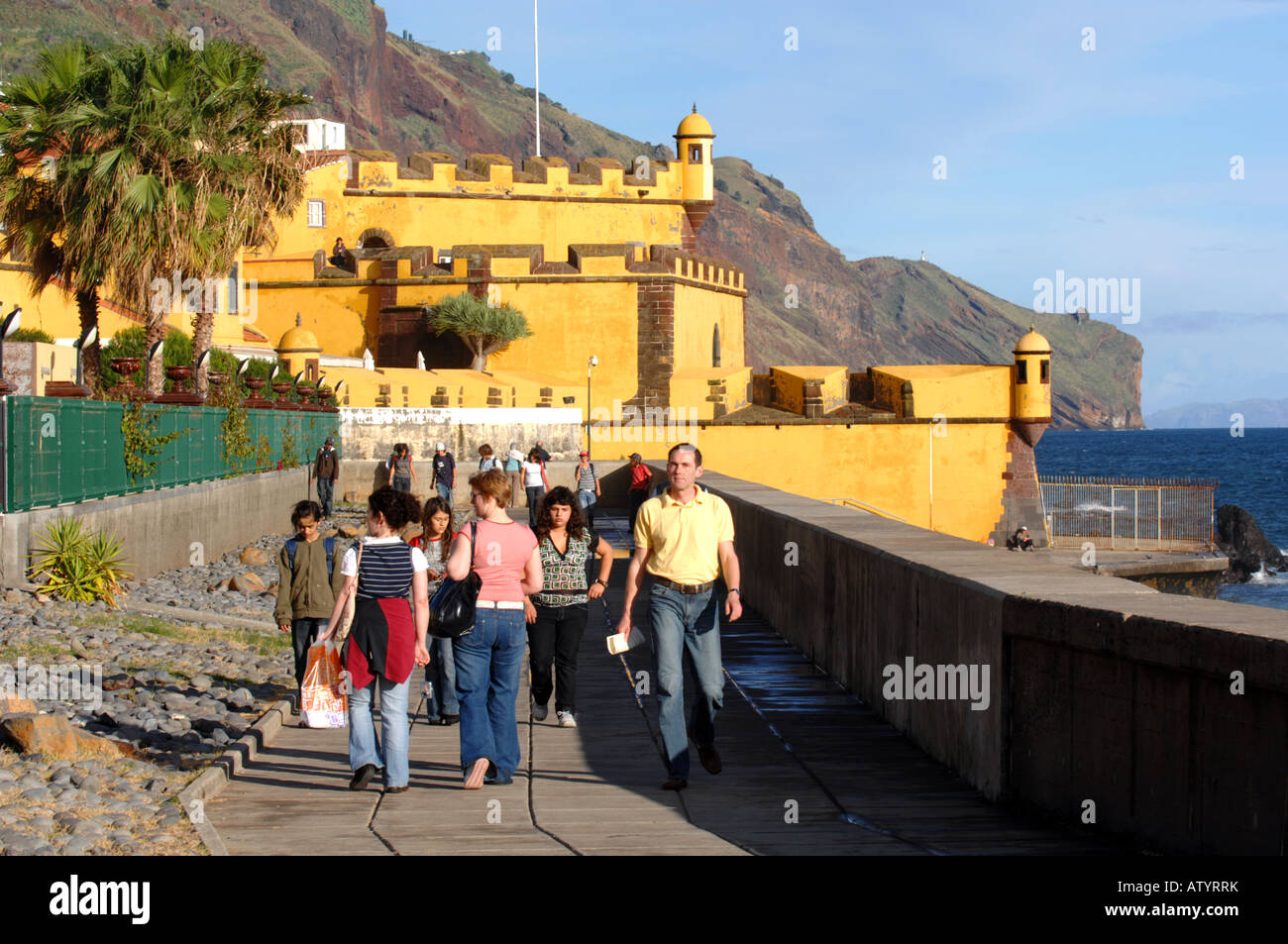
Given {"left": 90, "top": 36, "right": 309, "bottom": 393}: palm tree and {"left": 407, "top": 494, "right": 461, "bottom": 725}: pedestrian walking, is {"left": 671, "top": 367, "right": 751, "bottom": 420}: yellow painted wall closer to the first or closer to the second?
{"left": 90, "top": 36, "right": 309, "bottom": 393}: palm tree

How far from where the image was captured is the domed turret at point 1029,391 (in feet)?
165

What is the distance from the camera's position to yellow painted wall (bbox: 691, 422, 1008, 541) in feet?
158

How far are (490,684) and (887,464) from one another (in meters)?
42.2

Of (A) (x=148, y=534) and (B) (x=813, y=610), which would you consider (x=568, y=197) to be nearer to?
(A) (x=148, y=534)

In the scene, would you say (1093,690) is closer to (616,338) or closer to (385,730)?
(385,730)

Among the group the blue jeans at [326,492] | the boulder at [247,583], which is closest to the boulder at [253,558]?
the boulder at [247,583]

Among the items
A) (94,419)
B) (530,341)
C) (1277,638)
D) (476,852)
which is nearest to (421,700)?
(476,852)

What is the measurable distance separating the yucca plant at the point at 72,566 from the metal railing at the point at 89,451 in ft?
1.52

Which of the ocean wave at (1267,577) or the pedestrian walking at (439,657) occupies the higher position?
the pedestrian walking at (439,657)

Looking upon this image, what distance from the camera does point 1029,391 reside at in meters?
50.2

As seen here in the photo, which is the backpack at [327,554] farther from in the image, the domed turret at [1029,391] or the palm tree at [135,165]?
the domed turret at [1029,391]

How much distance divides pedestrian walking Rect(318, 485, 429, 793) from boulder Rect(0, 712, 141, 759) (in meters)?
1.61

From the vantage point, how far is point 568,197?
5703 centimetres

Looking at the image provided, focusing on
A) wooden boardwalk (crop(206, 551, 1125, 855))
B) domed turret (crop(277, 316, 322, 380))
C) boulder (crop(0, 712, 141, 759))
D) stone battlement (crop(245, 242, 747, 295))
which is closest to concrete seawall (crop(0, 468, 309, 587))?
wooden boardwalk (crop(206, 551, 1125, 855))
